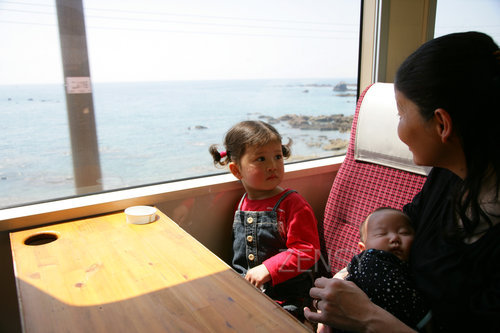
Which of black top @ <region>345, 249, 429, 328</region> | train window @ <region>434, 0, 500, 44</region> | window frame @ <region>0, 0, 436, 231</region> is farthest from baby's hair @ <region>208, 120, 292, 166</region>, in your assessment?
train window @ <region>434, 0, 500, 44</region>

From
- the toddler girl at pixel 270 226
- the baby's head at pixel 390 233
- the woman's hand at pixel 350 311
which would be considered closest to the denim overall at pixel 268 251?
the toddler girl at pixel 270 226

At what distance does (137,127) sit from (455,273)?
1.39m

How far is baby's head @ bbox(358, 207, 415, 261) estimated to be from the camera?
1.20 meters

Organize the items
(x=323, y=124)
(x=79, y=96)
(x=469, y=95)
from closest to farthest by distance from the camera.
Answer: (x=469, y=95) → (x=79, y=96) → (x=323, y=124)

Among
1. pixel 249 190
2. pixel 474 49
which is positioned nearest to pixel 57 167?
pixel 249 190

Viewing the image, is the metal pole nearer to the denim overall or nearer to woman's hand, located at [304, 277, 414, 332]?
the denim overall

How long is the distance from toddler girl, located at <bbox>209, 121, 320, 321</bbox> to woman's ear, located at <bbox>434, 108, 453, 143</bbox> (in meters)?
0.77

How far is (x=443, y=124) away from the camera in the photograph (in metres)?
0.89

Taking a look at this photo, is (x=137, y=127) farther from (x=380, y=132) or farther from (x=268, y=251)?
(x=380, y=132)

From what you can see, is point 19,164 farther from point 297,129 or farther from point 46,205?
point 297,129

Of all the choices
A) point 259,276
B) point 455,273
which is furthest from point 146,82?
point 455,273

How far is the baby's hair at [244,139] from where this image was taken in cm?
163

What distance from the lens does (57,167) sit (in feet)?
5.32

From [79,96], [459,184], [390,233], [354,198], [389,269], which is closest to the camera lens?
[459,184]
